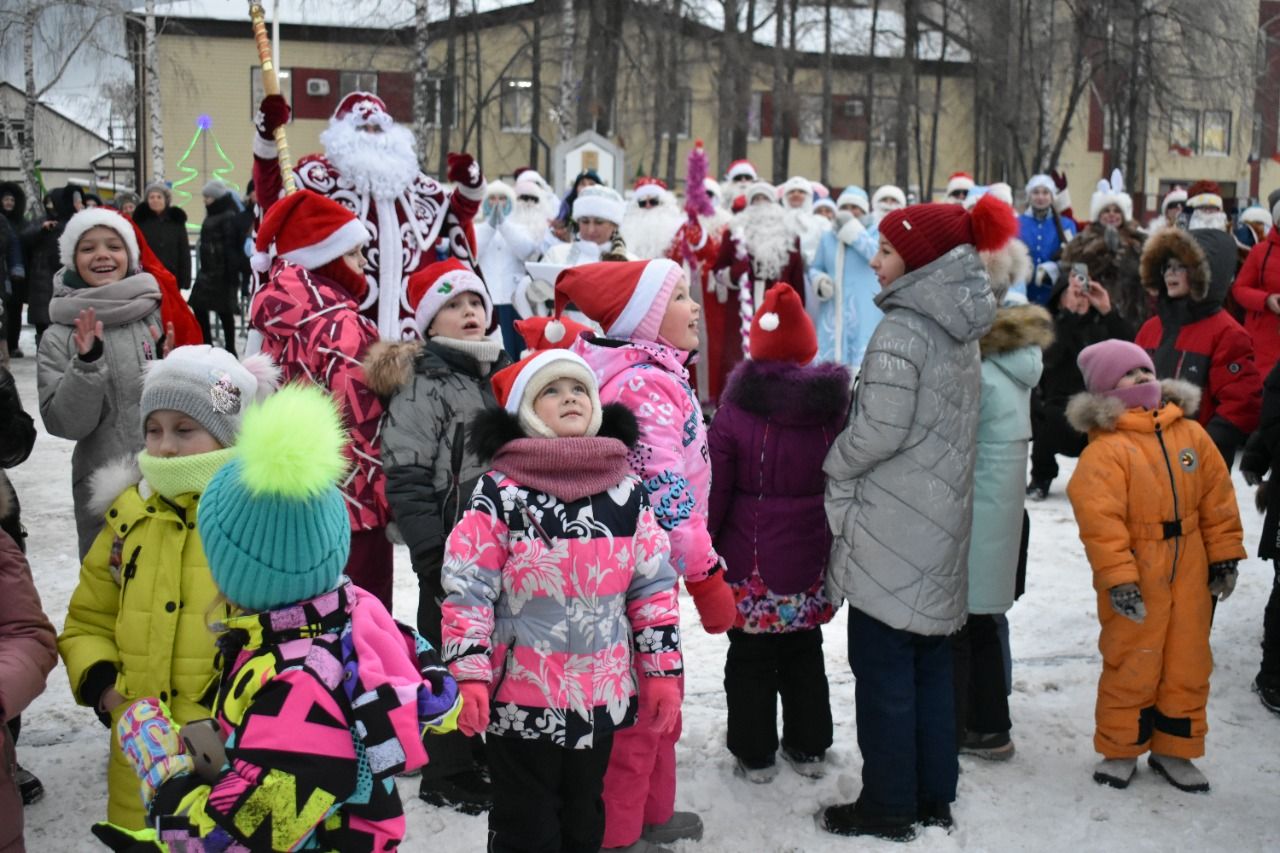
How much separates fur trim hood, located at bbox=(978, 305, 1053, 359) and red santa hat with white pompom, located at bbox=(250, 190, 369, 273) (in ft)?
7.34

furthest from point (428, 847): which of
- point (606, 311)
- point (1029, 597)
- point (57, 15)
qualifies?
point (57, 15)

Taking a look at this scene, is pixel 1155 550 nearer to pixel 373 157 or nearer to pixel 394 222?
pixel 394 222

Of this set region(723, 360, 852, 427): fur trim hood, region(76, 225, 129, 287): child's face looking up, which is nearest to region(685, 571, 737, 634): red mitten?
region(723, 360, 852, 427): fur trim hood

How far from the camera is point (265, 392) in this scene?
3.66 metres

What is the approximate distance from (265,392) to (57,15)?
1015 inches

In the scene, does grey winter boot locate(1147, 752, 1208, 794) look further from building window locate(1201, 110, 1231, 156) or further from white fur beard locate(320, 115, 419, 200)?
building window locate(1201, 110, 1231, 156)

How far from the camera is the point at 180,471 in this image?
119 inches

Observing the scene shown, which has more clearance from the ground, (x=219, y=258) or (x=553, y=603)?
(x=219, y=258)

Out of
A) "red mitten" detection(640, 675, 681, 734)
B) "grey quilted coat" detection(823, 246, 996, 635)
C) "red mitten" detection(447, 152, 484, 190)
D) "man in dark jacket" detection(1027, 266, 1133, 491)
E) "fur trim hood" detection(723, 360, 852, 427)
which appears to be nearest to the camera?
"red mitten" detection(640, 675, 681, 734)

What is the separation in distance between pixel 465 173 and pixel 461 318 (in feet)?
5.28

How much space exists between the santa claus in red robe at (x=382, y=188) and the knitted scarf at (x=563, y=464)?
236 cm

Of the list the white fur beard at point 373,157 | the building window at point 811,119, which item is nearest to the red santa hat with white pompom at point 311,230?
the white fur beard at point 373,157

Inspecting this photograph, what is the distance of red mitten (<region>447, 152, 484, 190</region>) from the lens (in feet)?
18.5

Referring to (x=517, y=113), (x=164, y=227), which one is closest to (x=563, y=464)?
(x=164, y=227)
